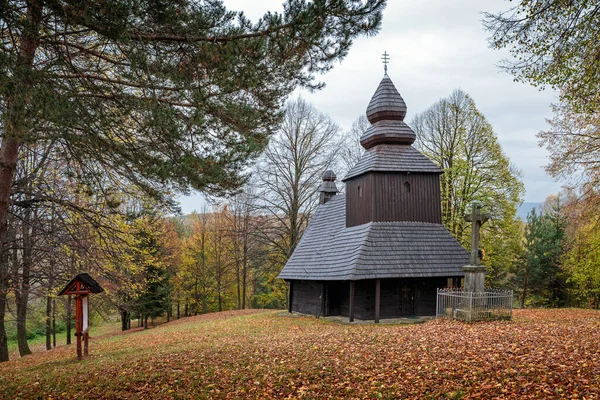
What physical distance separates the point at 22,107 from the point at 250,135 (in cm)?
339

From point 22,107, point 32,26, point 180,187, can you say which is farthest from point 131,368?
point 32,26

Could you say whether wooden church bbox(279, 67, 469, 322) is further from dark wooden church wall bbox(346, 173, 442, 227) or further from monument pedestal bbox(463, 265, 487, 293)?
monument pedestal bbox(463, 265, 487, 293)

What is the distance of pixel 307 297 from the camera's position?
21844 millimetres

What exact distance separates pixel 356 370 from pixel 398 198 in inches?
478

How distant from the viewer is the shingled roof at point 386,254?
17.3m

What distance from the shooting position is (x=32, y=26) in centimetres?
618

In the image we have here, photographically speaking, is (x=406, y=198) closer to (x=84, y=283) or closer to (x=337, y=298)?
(x=337, y=298)

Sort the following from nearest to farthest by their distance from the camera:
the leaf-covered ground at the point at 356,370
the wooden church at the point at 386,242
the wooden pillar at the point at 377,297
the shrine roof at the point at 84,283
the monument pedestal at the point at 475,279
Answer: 1. the leaf-covered ground at the point at 356,370
2. the shrine roof at the point at 84,283
3. the monument pedestal at the point at 475,279
4. the wooden pillar at the point at 377,297
5. the wooden church at the point at 386,242

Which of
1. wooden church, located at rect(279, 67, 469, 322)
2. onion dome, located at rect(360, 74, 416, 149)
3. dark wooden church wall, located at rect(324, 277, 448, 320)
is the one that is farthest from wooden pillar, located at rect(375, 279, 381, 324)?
onion dome, located at rect(360, 74, 416, 149)

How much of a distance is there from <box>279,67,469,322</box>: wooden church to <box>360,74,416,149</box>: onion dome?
44mm

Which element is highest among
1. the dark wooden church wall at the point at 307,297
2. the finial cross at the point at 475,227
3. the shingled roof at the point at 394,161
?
the shingled roof at the point at 394,161

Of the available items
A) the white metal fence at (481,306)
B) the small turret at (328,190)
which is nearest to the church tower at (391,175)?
the white metal fence at (481,306)

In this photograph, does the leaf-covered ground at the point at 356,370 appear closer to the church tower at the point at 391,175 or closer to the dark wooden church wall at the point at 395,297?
the dark wooden church wall at the point at 395,297

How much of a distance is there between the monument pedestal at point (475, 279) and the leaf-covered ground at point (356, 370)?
11.6 feet
